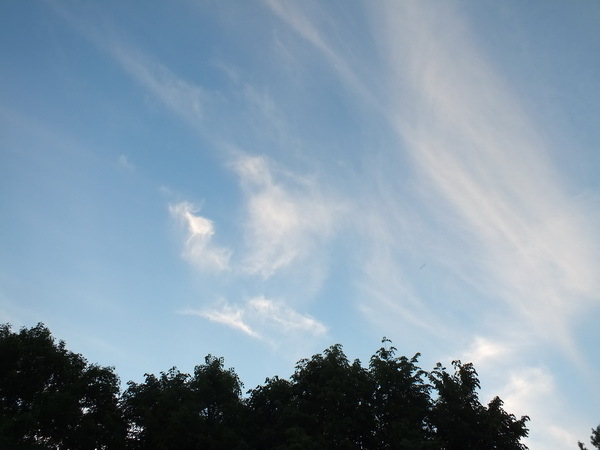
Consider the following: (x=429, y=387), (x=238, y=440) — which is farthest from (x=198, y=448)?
(x=429, y=387)

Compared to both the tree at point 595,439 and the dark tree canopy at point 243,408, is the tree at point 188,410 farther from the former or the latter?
the tree at point 595,439

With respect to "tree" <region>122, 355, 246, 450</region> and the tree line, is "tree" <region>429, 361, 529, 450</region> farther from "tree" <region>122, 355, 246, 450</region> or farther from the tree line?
"tree" <region>122, 355, 246, 450</region>

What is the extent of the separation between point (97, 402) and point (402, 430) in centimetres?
2491

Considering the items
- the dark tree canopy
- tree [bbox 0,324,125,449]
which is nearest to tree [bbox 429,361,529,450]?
the dark tree canopy

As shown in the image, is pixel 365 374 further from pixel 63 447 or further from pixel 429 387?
pixel 63 447

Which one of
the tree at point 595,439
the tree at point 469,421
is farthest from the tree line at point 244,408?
the tree at point 595,439

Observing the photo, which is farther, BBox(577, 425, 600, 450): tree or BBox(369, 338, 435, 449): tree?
BBox(577, 425, 600, 450): tree

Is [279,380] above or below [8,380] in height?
above

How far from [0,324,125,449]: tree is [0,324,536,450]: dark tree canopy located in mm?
78

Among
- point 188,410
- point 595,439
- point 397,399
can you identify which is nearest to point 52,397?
point 188,410

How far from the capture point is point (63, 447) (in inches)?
1245

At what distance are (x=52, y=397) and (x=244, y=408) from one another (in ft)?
45.9

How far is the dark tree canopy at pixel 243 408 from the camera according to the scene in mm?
26906

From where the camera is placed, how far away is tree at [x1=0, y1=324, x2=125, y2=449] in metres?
30.5
